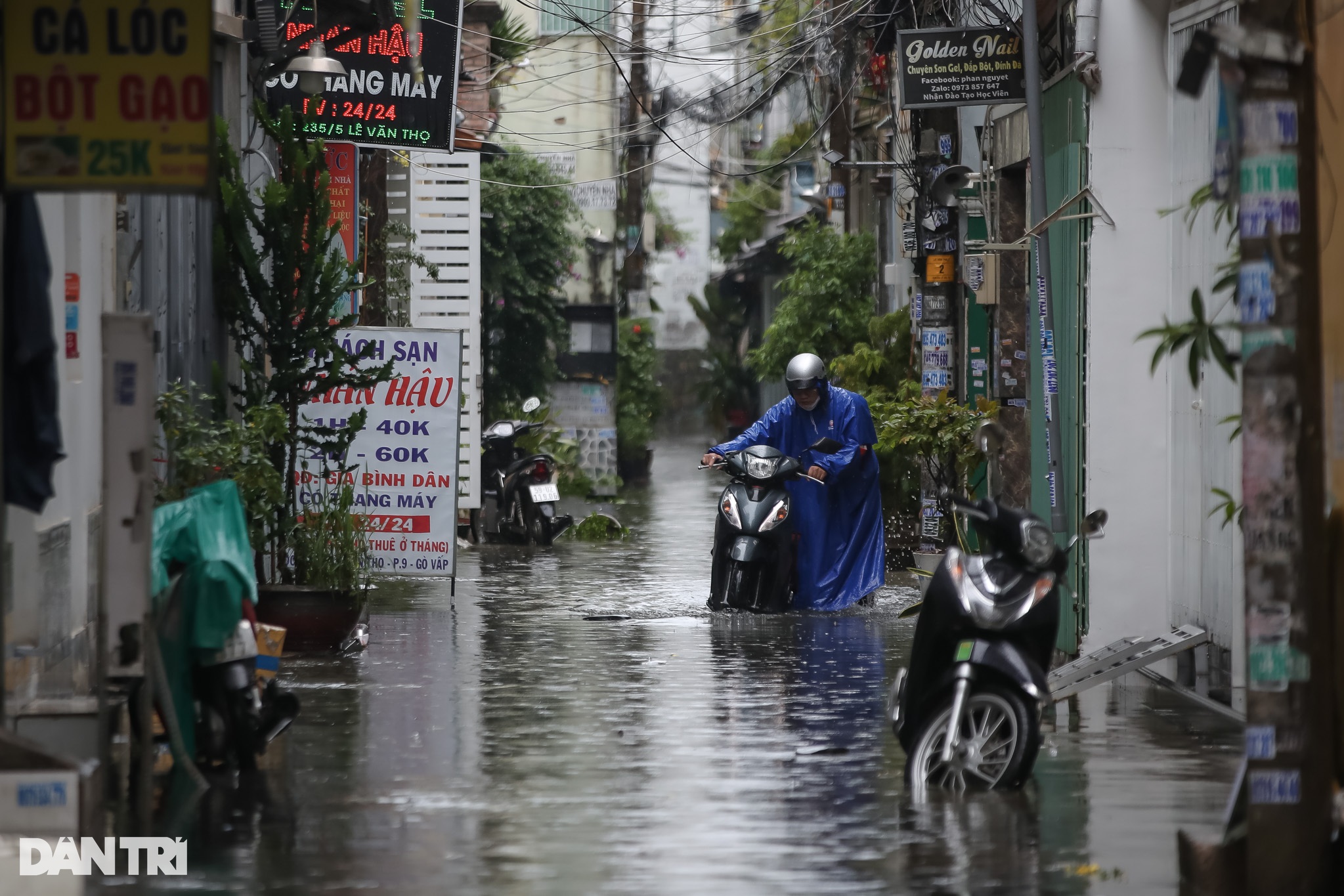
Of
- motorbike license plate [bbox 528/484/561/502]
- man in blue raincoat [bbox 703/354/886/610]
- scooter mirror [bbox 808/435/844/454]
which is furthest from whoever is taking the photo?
motorbike license plate [bbox 528/484/561/502]

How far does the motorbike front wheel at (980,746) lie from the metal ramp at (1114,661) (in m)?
1.50

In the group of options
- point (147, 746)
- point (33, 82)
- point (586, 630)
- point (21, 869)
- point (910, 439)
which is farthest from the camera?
point (910, 439)

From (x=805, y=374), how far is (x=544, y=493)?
6300mm

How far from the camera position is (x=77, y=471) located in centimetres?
867

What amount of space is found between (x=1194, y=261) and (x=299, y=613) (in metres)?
5.98

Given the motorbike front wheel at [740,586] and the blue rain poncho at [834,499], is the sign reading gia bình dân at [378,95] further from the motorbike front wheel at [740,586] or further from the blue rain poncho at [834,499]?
the motorbike front wheel at [740,586]

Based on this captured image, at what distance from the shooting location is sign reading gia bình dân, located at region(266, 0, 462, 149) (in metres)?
13.7

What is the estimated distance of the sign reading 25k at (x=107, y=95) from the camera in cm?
623

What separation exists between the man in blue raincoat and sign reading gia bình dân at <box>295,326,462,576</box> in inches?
85.4

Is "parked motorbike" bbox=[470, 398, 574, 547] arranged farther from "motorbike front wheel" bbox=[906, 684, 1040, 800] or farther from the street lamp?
"motorbike front wheel" bbox=[906, 684, 1040, 800]

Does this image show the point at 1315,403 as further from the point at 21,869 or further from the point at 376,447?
the point at 376,447

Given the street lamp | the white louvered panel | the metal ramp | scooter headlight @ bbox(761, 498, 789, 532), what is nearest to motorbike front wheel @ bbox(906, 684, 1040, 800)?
the metal ramp

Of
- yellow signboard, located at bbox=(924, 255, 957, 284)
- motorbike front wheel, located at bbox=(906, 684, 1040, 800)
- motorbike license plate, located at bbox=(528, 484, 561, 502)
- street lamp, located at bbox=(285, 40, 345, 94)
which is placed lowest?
motorbike front wheel, located at bbox=(906, 684, 1040, 800)

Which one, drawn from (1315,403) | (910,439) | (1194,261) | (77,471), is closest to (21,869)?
(77,471)
